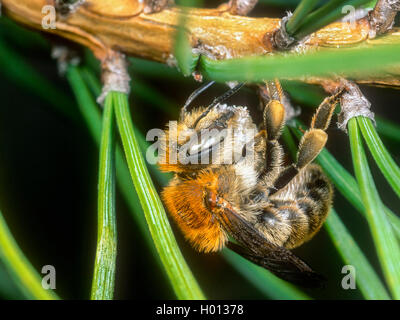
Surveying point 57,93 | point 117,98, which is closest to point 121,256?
point 57,93

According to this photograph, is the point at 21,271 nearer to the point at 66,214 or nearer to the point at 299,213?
the point at 299,213

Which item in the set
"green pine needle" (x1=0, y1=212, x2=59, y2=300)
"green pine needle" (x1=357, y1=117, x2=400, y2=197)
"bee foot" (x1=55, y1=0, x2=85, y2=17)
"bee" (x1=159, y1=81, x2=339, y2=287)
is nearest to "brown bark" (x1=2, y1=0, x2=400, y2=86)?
"bee foot" (x1=55, y1=0, x2=85, y2=17)

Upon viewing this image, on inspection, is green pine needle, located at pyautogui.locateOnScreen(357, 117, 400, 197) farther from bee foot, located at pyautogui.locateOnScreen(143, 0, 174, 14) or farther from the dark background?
the dark background

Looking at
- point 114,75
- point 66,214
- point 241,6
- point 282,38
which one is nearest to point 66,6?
point 114,75

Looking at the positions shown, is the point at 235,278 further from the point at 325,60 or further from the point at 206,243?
the point at 325,60

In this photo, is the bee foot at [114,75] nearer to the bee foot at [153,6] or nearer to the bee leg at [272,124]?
the bee foot at [153,6]

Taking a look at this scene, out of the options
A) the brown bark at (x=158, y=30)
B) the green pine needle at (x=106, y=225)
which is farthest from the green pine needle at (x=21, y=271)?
the brown bark at (x=158, y=30)
